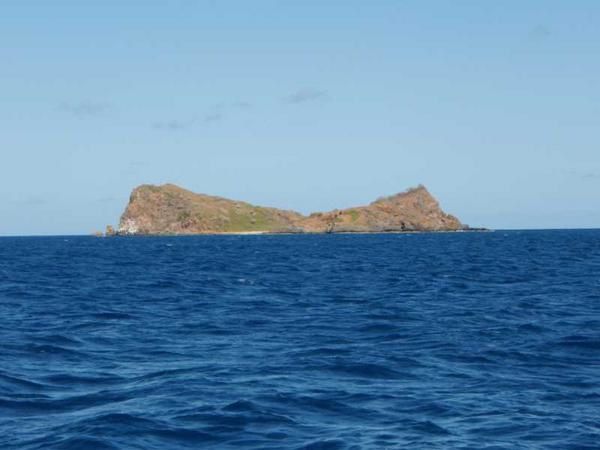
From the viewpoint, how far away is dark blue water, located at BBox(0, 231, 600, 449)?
16922 mm

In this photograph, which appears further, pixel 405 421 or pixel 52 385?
pixel 52 385

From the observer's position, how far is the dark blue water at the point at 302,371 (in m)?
16.9

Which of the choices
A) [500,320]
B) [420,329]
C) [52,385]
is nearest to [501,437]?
[52,385]

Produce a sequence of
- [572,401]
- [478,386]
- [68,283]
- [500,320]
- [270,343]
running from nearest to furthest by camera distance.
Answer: [572,401] < [478,386] < [270,343] < [500,320] < [68,283]

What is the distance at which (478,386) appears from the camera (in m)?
21.3

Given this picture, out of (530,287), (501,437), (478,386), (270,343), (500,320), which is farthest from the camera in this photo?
(530,287)

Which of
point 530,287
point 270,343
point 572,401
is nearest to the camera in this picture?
point 572,401

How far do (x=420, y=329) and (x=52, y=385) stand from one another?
15858mm

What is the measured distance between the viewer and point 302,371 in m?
23.6

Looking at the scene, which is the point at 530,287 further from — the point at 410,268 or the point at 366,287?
the point at 410,268

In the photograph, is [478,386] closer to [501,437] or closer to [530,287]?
[501,437]

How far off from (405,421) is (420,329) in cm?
1516

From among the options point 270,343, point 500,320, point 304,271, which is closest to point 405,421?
point 270,343

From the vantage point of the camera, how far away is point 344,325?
34.3 m
